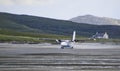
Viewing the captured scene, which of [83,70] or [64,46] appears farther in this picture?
[64,46]

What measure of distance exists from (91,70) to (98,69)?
1.15m

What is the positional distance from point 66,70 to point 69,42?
59478 millimetres

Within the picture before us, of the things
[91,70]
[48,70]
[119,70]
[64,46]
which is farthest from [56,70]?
[64,46]

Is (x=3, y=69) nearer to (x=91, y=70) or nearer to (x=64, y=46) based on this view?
(x=91, y=70)

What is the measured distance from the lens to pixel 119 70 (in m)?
36.7

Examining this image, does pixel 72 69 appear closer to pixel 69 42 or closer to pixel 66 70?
pixel 66 70

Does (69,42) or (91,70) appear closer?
(91,70)

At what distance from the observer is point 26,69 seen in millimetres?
37219

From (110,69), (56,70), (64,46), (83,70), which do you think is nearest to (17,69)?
(56,70)

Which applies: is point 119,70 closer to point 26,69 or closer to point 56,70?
point 56,70

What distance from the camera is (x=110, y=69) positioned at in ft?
123

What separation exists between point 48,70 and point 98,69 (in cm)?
459

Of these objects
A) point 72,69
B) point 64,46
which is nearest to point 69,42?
point 64,46

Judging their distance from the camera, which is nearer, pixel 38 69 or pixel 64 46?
pixel 38 69
